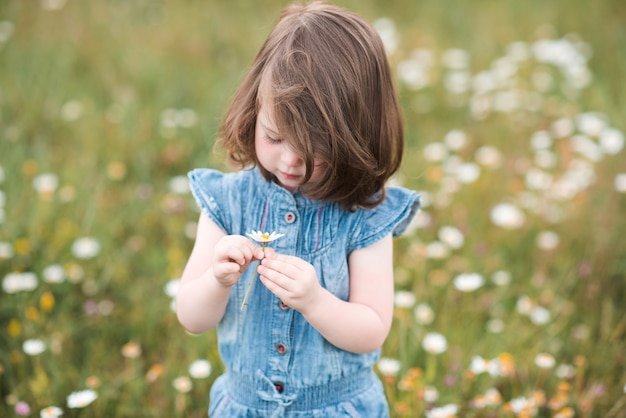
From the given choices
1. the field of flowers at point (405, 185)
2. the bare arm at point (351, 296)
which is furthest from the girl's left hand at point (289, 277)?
the field of flowers at point (405, 185)

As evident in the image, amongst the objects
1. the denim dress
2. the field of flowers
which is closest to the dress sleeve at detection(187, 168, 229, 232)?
the denim dress

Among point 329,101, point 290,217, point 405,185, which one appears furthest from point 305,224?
point 405,185

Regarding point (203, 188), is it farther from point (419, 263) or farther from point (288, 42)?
point (419, 263)

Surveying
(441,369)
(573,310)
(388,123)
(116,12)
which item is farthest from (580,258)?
(116,12)

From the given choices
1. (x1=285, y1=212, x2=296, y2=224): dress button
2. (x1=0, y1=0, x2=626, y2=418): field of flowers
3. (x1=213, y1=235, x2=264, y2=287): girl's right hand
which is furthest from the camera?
(x1=0, y1=0, x2=626, y2=418): field of flowers

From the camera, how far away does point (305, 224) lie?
145cm

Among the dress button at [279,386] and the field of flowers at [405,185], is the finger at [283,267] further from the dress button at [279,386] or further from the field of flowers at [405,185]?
the field of flowers at [405,185]

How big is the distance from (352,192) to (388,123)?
151mm

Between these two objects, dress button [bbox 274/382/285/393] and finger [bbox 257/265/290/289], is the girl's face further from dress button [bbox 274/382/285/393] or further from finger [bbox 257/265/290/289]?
dress button [bbox 274/382/285/393]

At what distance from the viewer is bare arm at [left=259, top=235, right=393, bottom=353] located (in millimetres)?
1289

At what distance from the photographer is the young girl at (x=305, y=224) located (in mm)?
1291

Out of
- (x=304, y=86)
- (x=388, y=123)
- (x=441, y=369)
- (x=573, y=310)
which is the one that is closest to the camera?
(x=304, y=86)

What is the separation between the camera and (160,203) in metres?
2.71

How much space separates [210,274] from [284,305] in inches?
7.1
